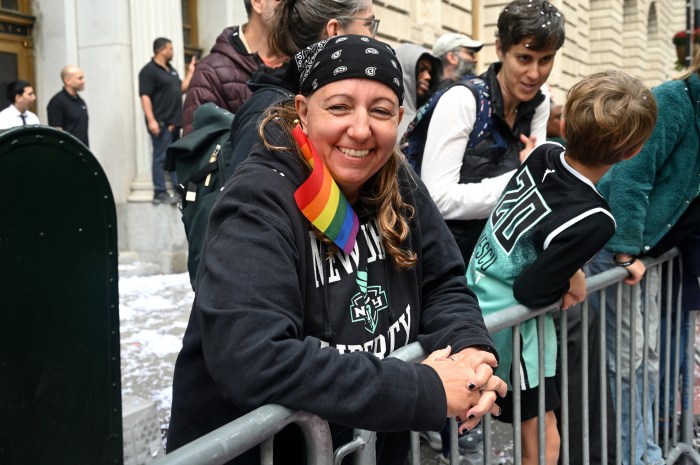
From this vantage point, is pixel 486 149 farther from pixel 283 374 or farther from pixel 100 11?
pixel 100 11

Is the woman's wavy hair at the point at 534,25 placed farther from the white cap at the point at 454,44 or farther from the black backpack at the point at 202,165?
the white cap at the point at 454,44

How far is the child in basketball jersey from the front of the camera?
2361 mm

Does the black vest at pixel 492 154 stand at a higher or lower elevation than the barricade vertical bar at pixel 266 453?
higher

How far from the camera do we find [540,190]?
2549 millimetres

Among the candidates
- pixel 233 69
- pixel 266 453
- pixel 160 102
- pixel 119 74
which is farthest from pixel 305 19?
pixel 119 74

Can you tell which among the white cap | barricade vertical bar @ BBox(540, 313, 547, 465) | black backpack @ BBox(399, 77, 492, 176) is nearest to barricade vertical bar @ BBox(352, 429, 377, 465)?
barricade vertical bar @ BBox(540, 313, 547, 465)

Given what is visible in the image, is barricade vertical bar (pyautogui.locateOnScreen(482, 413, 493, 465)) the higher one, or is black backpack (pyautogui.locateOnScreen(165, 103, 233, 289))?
black backpack (pyautogui.locateOnScreen(165, 103, 233, 289))

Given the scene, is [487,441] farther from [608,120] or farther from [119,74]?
[119,74]

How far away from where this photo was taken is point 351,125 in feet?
5.49

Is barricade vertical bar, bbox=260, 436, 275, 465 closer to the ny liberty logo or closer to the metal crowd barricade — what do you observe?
the metal crowd barricade

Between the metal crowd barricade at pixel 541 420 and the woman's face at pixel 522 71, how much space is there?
0.82 meters

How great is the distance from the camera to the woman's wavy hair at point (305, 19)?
7.74 ft

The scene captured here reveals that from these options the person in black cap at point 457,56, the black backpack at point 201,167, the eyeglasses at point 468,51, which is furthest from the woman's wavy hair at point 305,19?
the eyeglasses at point 468,51

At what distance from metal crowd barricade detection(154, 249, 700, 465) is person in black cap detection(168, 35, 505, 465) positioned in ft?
0.18
